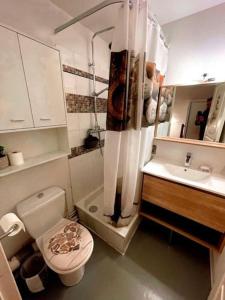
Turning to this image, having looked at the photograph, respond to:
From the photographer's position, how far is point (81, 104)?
1611mm

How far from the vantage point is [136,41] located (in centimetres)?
99

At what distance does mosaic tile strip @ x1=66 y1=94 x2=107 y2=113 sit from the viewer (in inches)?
58.2

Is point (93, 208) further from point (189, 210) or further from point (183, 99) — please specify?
point (183, 99)

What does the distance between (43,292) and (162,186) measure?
1.42 m

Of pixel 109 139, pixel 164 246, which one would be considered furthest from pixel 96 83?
pixel 164 246

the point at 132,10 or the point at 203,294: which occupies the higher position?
the point at 132,10

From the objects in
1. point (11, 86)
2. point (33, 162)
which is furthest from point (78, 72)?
point (33, 162)

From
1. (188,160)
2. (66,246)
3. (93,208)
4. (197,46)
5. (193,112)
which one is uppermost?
(197,46)

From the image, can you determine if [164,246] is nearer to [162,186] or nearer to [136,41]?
[162,186]

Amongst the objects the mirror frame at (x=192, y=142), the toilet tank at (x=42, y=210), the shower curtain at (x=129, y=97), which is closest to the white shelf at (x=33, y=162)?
the toilet tank at (x=42, y=210)

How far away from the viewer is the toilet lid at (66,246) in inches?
39.9

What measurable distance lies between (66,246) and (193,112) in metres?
1.81

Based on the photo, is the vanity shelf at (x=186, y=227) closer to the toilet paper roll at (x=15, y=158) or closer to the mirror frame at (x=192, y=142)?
the mirror frame at (x=192, y=142)

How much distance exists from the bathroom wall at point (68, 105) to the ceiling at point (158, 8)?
0.10 meters
